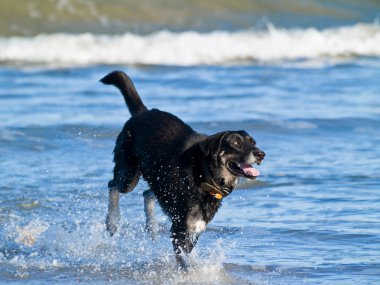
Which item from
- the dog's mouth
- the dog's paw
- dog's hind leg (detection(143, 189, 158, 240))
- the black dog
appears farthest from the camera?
the dog's paw

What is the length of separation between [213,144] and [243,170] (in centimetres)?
28

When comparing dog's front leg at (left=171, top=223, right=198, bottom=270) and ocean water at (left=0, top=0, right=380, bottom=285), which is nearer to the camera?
dog's front leg at (left=171, top=223, right=198, bottom=270)

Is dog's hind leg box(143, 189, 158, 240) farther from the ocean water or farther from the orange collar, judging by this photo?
the orange collar

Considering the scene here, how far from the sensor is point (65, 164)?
30.9 feet

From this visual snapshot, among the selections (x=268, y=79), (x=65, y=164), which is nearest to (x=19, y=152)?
(x=65, y=164)

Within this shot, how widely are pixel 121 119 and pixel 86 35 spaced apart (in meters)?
9.09

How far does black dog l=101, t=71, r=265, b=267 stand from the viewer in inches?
237

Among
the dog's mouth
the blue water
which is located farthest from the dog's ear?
the blue water

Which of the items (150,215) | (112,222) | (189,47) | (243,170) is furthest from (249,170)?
(189,47)

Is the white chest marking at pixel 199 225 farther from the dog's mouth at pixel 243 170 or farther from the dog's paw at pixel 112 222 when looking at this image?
the dog's paw at pixel 112 222

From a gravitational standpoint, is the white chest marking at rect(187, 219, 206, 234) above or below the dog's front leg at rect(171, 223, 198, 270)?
above

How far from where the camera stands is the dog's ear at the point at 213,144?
237 inches

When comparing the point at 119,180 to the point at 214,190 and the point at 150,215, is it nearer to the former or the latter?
the point at 150,215

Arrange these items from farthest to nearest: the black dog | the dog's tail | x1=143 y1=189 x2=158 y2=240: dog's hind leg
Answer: the dog's tail
x1=143 y1=189 x2=158 y2=240: dog's hind leg
the black dog
